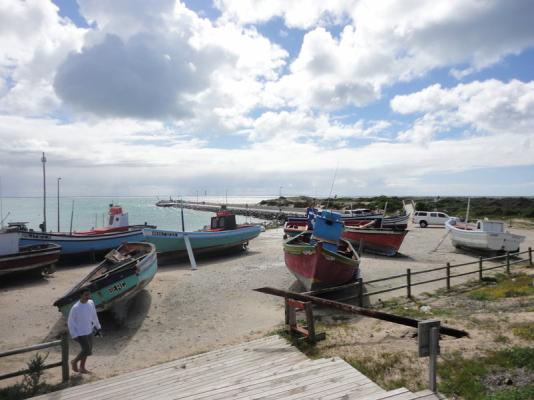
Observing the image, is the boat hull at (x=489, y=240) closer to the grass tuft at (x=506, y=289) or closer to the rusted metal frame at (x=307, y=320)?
the grass tuft at (x=506, y=289)

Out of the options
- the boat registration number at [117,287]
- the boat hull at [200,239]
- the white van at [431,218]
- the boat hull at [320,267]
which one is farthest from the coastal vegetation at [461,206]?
the boat registration number at [117,287]

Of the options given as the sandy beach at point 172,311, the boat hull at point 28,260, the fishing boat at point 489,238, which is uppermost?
the fishing boat at point 489,238

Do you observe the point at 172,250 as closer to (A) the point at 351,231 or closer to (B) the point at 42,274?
(B) the point at 42,274

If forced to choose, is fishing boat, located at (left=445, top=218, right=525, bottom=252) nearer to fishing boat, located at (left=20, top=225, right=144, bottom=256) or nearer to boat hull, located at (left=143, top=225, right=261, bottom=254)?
boat hull, located at (left=143, top=225, right=261, bottom=254)

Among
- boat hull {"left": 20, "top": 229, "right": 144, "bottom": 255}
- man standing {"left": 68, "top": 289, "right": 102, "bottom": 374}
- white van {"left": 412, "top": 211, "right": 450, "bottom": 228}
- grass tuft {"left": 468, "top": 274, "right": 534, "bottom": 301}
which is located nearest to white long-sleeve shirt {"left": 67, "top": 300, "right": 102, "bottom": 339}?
man standing {"left": 68, "top": 289, "right": 102, "bottom": 374}

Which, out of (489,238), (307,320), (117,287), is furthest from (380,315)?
(489,238)

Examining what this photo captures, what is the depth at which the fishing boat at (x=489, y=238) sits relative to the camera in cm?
2298

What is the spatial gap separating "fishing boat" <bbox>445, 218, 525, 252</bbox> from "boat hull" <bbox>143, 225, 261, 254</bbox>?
1432 cm

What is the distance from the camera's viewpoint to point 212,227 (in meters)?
28.4

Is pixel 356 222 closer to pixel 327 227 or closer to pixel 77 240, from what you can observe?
pixel 327 227

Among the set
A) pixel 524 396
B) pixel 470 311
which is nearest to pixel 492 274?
pixel 470 311

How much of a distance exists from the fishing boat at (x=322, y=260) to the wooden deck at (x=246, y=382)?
6946 millimetres

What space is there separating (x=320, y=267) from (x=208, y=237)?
11832mm

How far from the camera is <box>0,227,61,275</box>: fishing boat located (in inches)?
713
